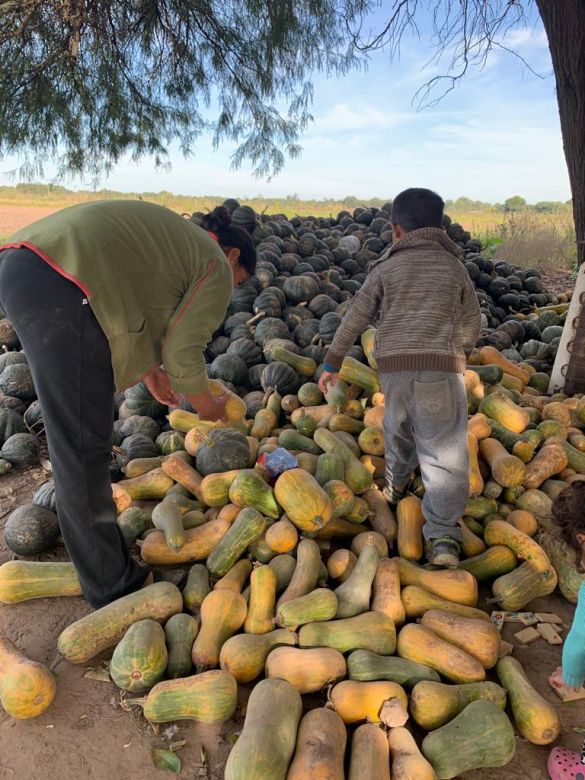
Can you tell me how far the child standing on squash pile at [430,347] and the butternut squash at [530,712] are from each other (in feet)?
2.44

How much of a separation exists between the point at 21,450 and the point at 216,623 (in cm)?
263

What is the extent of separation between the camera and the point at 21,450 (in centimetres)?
434

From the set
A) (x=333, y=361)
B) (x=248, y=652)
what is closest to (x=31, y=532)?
(x=248, y=652)

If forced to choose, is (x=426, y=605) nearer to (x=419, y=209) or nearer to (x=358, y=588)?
(x=358, y=588)

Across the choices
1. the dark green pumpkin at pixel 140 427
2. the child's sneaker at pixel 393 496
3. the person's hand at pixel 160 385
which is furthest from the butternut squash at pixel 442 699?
the dark green pumpkin at pixel 140 427

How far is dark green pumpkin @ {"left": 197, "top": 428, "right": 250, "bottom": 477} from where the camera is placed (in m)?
3.53

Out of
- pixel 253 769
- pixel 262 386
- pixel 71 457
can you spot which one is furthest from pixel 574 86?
pixel 253 769

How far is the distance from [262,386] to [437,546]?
2.32 metres

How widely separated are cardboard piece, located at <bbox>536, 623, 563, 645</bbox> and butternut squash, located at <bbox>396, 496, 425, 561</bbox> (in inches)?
27.5

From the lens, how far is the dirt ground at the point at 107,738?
6.84 feet

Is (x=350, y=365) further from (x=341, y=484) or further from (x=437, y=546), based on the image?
(x=437, y=546)

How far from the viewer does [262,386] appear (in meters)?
4.91

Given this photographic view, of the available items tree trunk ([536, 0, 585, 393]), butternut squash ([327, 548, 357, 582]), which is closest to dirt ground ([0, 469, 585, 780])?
butternut squash ([327, 548, 357, 582])

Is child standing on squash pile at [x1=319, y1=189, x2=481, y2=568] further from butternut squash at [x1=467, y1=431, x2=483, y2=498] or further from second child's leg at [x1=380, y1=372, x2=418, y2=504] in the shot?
butternut squash at [x1=467, y1=431, x2=483, y2=498]
